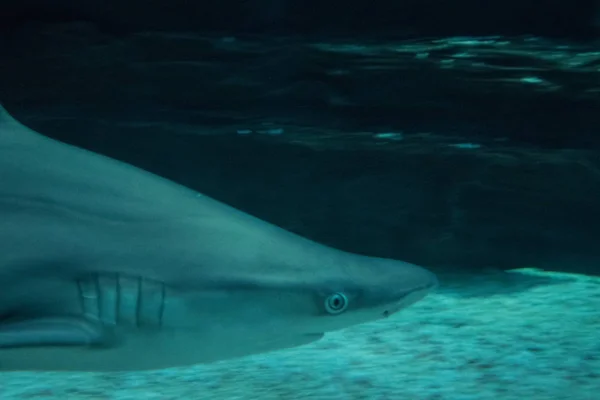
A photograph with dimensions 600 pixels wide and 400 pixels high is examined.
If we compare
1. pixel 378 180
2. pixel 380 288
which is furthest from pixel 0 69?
pixel 380 288

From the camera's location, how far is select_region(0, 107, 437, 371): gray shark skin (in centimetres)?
217

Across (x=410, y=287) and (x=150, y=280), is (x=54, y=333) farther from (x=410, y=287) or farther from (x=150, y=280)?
(x=410, y=287)

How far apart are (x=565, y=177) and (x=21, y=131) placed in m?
4.51

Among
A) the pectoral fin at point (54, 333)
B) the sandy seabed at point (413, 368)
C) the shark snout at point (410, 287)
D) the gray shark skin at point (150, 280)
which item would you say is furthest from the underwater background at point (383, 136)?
the pectoral fin at point (54, 333)

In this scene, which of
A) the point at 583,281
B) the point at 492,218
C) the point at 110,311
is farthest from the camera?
the point at 492,218

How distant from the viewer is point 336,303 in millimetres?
2305

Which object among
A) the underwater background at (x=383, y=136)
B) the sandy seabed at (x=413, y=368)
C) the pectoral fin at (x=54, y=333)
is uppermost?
the underwater background at (x=383, y=136)

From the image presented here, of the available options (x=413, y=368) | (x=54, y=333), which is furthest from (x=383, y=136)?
(x=54, y=333)

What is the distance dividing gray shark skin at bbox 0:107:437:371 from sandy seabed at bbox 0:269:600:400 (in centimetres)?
81

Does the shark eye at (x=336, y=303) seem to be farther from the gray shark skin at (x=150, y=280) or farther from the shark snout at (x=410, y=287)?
the shark snout at (x=410, y=287)

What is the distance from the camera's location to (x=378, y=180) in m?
6.08

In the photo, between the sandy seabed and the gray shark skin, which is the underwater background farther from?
the gray shark skin

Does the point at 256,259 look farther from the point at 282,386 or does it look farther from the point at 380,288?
the point at 282,386

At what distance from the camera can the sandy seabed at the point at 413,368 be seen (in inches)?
121
